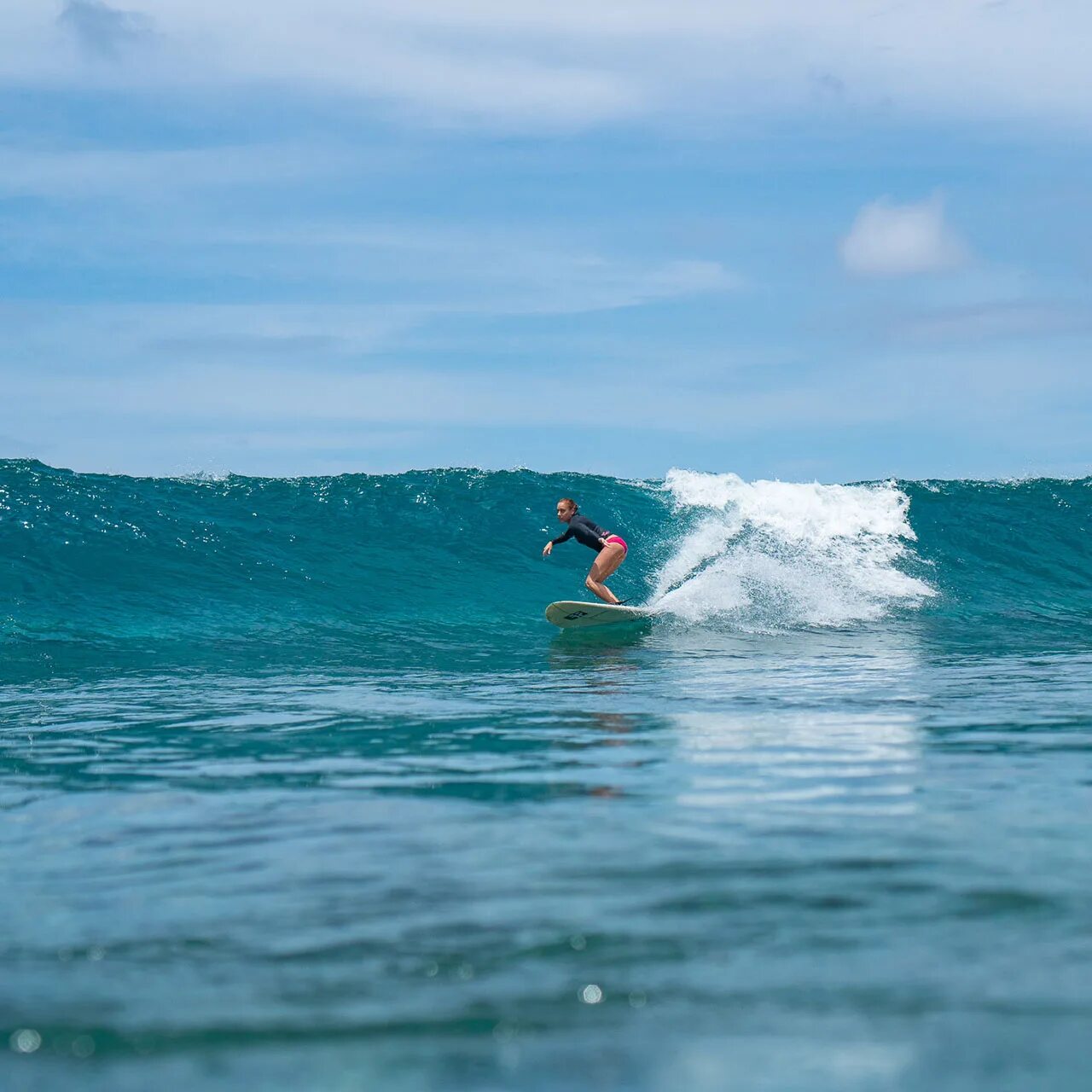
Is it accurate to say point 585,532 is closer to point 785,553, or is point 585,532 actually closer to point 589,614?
point 589,614

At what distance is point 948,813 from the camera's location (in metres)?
5.72

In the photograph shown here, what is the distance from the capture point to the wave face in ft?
58.3

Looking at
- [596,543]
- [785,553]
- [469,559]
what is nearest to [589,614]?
[596,543]

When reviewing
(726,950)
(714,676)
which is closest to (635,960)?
(726,950)

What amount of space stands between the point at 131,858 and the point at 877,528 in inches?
834

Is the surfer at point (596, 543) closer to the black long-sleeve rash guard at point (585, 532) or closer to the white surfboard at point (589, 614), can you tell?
the black long-sleeve rash guard at point (585, 532)

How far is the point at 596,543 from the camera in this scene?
1700 centimetres

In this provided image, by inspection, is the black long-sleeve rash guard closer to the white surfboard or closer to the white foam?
the white surfboard

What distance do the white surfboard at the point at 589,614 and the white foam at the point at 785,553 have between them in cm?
104

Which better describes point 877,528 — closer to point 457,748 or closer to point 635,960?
point 457,748

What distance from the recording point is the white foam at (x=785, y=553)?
1884 cm

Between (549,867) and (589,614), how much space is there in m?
12.2

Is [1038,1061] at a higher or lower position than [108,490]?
lower

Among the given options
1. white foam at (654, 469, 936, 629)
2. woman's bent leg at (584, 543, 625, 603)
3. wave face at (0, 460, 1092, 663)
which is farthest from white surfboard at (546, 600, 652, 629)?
white foam at (654, 469, 936, 629)
